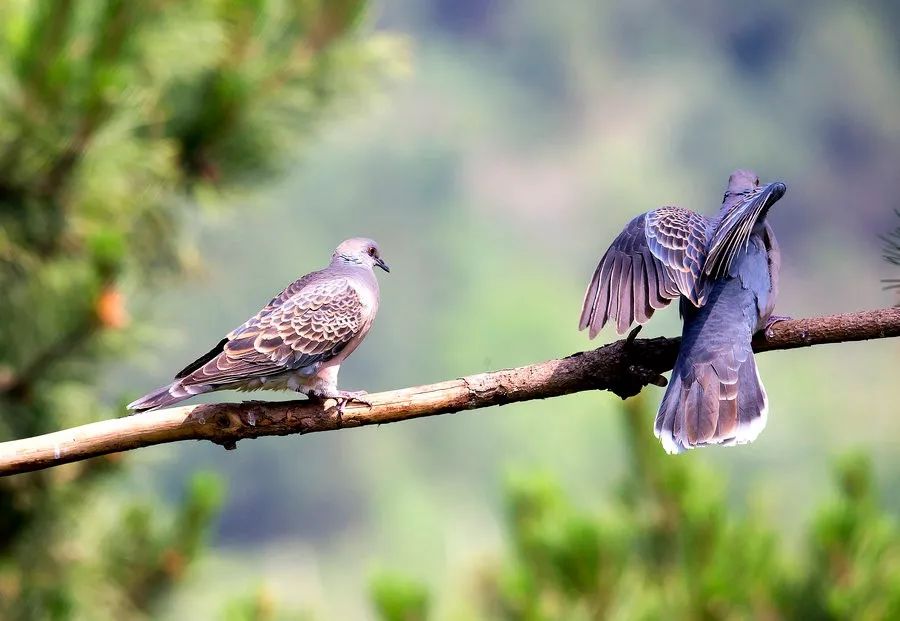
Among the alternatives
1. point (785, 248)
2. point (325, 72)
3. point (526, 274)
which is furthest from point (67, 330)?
point (526, 274)

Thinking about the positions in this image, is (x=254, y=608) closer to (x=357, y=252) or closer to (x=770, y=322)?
(x=357, y=252)

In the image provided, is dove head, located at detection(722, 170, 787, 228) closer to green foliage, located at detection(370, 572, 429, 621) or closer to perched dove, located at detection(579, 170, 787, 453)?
perched dove, located at detection(579, 170, 787, 453)

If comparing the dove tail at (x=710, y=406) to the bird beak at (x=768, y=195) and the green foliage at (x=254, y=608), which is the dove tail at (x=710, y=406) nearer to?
the bird beak at (x=768, y=195)

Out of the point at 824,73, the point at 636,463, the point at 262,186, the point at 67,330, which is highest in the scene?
the point at 824,73

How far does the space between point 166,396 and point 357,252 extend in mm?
1112

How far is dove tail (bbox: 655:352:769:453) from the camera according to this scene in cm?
291

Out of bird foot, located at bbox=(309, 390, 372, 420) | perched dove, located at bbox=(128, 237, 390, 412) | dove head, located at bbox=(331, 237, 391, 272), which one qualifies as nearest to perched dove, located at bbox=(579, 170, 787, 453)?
bird foot, located at bbox=(309, 390, 372, 420)

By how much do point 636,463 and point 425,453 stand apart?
34975mm

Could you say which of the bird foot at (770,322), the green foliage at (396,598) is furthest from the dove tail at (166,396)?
the green foliage at (396,598)

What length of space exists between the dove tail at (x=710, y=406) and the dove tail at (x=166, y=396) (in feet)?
3.77

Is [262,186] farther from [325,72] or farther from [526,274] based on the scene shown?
[526,274]

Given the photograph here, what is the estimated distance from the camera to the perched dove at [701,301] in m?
2.92

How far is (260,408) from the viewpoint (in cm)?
279

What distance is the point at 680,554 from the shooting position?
197 inches
